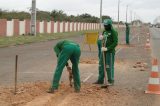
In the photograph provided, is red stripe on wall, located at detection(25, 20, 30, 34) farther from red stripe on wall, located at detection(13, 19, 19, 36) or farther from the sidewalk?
the sidewalk

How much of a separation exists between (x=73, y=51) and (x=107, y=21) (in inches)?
78.9

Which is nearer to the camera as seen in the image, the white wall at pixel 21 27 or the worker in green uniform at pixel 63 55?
the worker in green uniform at pixel 63 55

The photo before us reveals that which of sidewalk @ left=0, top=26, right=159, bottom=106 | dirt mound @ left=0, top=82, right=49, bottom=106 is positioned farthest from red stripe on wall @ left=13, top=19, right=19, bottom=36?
dirt mound @ left=0, top=82, right=49, bottom=106

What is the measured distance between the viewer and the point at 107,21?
1249cm

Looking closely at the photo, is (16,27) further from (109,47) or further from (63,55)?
(63,55)

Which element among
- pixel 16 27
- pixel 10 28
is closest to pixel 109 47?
pixel 10 28

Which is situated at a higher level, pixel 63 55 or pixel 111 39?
pixel 111 39

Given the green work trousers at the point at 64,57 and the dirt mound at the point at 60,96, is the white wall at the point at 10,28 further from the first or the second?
the green work trousers at the point at 64,57

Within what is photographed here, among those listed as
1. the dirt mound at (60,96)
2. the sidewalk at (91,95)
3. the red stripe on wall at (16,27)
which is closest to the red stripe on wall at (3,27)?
A: the red stripe on wall at (16,27)

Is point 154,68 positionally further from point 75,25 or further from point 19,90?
point 75,25

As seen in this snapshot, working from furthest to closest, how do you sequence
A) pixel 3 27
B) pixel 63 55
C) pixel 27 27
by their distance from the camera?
pixel 27 27, pixel 3 27, pixel 63 55

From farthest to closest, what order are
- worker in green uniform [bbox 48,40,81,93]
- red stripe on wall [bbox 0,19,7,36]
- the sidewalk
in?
red stripe on wall [bbox 0,19,7,36], worker in green uniform [bbox 48,40,81,93], the sidewalk

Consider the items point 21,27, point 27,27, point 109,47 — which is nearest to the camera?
point 109,47

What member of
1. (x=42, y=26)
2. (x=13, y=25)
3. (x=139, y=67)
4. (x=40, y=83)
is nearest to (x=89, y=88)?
(x=40, y=83)
